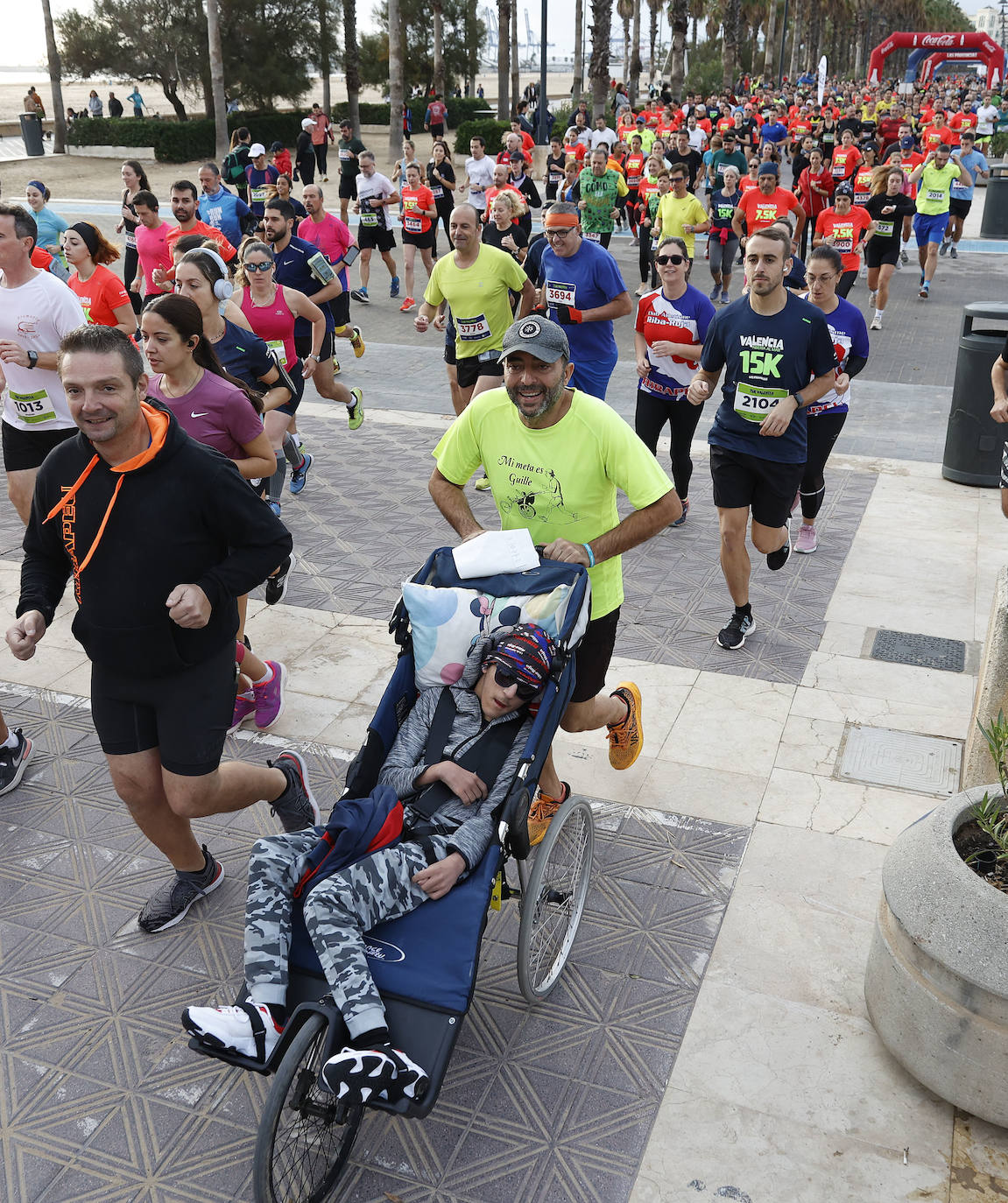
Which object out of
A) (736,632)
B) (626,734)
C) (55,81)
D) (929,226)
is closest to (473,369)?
(736,632)

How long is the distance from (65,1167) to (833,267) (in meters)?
6.20

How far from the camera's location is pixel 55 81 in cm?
3878

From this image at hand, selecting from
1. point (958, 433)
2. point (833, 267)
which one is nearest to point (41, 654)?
point (833, 267)

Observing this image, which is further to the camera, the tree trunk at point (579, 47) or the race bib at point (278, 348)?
the tree trunk at point (579, 47)

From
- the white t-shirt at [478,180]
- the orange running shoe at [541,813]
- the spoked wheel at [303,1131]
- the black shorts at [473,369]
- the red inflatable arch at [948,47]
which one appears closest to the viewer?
Result: the spoked wheel at [303,1131]

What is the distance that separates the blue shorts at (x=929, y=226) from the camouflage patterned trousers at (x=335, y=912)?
→ 50.5 ft

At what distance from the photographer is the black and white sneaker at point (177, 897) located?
405 cm

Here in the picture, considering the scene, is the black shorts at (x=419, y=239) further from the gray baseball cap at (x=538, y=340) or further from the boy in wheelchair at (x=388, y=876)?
the boy in wheelchair at (x=388, y=876)

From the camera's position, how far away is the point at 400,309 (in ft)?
51.0

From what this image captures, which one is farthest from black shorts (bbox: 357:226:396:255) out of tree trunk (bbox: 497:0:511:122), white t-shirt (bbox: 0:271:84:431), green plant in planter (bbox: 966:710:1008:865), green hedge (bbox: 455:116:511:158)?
tree trunk (bbox: 497:0:511:122)

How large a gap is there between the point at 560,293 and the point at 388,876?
5.67m

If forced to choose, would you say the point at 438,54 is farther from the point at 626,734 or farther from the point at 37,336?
the point at 626,734

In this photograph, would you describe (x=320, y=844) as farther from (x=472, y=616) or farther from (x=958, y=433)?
(x=958, y=433)

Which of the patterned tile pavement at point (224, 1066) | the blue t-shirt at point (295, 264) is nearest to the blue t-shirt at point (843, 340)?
the patterned tile pavement at point (224, 1066)
